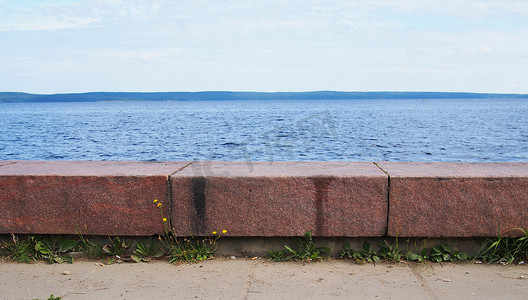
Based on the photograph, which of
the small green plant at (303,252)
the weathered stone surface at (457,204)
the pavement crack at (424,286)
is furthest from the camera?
the small green plant at (303,252)

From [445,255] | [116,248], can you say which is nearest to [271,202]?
[116,248]

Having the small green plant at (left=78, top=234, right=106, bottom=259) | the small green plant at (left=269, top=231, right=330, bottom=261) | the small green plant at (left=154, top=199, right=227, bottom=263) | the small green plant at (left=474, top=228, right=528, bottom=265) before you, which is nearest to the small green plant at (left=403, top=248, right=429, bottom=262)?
the small green plant at (left=474, top=228, right=528, bottom=265)

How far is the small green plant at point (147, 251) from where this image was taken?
12.1 ft

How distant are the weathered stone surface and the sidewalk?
0.89 feet

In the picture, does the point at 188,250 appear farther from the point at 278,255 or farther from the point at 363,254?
the point at 363,254

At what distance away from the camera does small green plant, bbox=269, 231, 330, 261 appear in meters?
3.60

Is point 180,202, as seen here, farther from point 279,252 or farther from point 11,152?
point 11,152

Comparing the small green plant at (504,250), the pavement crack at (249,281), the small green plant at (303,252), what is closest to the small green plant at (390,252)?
the small green plant at (303,252)

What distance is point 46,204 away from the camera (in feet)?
12.0

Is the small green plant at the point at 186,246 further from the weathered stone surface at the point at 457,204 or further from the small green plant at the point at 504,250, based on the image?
the small green plant at the point at 504,250

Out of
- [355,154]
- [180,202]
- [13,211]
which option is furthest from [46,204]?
[355,154]

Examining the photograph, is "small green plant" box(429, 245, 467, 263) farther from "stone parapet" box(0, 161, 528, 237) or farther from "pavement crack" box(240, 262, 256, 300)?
"pavement crack" box(240, 262, 256, 300)

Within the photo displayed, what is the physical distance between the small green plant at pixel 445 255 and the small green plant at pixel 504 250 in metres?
0.12

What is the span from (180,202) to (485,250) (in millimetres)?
2363
